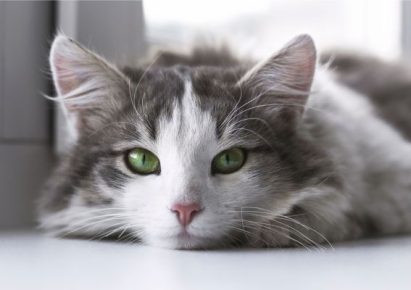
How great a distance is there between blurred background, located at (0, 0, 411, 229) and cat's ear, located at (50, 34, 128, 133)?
0.31 metres

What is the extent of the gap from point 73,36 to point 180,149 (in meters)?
0.87

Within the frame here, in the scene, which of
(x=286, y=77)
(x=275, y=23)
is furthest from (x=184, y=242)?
(x=275, y=23)

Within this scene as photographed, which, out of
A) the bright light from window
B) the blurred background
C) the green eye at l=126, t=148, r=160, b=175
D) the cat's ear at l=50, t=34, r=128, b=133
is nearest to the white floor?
the green eye at l=126, t=148, r=160, b=175

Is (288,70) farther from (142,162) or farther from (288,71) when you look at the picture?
(142,162)

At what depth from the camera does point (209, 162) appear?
1376 mm

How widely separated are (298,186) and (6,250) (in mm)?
668

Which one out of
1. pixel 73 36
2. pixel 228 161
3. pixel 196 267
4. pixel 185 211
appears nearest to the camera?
pixel 196 267

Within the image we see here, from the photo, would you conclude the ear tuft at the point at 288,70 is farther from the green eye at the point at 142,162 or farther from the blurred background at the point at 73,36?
the blurred background at the point at 73,36

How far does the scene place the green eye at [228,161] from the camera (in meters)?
1.40

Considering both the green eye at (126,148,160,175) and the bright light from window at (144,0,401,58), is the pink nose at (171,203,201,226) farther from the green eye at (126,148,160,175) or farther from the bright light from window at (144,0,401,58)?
the bright light from window at (144,0,401,58)

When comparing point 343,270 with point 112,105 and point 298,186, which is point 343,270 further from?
point 112,105

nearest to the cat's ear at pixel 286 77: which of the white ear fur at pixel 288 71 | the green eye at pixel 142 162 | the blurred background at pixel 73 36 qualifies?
the white ear fur at pixel 288 71

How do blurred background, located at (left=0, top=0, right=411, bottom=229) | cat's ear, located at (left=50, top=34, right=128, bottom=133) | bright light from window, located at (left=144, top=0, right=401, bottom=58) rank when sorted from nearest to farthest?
cat's ear, located at (left=50, top=34, right=128, bottom=133) → blurred background, located at (left=0, top=0, right=411, bottom=229) → bright light from window, located at (left=144, top=0, right=401, bottom=58)

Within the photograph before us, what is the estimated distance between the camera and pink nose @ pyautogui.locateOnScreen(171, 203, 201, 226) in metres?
1.29
